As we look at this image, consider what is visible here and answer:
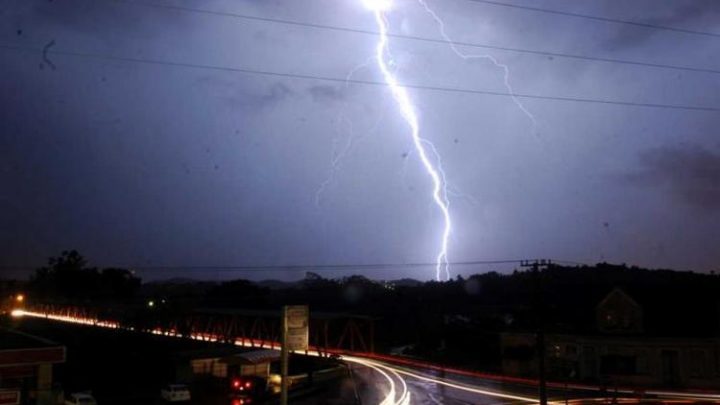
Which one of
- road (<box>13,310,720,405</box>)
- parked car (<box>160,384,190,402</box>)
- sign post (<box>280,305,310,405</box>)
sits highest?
sign post (<box>280,305,310,405</box>)

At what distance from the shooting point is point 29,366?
2655 cm

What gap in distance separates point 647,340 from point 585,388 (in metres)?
4.45

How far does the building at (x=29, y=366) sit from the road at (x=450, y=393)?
1044cm

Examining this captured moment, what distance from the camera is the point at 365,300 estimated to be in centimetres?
10625

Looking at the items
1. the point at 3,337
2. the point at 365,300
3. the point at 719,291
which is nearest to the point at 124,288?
the point at 365,300

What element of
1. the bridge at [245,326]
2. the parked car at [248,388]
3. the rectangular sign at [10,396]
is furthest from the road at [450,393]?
the bridge at [245,326]

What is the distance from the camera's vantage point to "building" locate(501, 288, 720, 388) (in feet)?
110

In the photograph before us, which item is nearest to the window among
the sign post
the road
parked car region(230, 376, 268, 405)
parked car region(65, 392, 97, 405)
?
the road

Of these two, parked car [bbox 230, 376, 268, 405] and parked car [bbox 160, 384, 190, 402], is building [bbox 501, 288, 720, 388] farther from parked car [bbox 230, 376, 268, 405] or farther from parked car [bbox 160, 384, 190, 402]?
parked car [bbox 160, 384, 190, 402]

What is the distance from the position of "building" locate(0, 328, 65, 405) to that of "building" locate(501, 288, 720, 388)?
25953 mm

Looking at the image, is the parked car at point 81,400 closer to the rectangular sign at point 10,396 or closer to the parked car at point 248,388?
the parked car at point 248,388

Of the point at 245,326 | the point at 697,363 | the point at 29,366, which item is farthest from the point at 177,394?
the point at 697,363

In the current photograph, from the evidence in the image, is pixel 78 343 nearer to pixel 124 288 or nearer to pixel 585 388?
pixel 585 388

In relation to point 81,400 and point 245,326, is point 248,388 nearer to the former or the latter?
point 81,400
